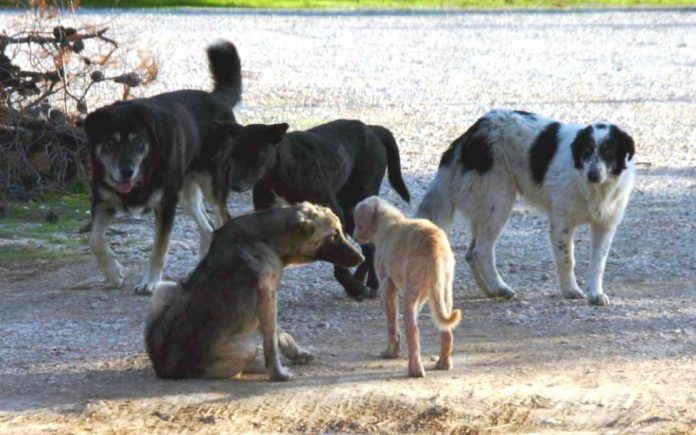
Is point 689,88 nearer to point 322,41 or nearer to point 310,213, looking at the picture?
point 322,41

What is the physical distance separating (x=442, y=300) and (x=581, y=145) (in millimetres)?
2959

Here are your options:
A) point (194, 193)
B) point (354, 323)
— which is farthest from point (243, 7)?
point (354, 323)

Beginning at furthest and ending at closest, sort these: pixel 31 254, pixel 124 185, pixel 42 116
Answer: pixel 42 116, pixel 31 254, pixel 124 185

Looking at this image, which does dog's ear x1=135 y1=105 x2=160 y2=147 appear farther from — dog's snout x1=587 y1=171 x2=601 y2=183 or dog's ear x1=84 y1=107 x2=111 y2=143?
dog's snout x1=587 y1=171 x2=601 y2=183

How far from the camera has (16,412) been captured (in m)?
7.38

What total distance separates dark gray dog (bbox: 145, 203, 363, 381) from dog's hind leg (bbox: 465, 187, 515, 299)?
2.63m

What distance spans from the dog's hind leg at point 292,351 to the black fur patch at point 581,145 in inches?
121

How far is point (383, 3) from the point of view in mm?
36375

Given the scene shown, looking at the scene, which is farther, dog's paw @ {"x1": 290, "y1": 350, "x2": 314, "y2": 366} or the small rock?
the small rock

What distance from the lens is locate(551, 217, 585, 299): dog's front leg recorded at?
10.2 meters

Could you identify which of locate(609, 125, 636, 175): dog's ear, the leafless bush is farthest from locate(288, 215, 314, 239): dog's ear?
the leafless bush

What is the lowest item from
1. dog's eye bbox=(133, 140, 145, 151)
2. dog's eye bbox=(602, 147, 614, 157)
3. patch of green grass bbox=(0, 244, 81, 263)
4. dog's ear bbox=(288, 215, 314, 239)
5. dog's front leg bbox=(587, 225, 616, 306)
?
patch of green grass bbox=(0, 244, 81, 263)

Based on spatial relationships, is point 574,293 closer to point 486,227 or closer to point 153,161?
point 486,227

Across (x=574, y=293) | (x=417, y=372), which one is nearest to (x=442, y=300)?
(x=417, y=372)
